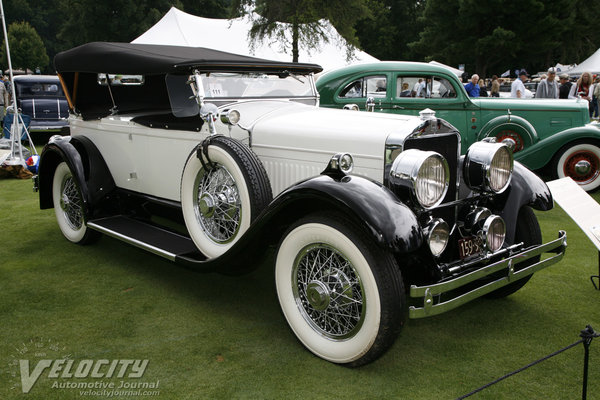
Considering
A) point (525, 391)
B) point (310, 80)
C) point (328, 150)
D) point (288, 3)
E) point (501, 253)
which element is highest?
point (288, 3)

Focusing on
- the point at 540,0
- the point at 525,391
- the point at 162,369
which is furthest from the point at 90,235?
the point at 540,0

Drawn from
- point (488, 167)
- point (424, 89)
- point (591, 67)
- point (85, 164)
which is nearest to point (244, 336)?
point (488, 167)

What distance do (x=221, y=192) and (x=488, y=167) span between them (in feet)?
5.85

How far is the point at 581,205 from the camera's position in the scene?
3594 millimetres

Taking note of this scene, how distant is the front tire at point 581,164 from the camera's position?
732 cm

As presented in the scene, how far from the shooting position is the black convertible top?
3742 millimetres

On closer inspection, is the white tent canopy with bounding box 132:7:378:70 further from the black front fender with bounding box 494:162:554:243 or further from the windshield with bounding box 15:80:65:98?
the black front fender with bounding box 494:162:554:243

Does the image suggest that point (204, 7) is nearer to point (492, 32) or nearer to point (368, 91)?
point (492, 32)

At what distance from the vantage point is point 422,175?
2.79 metres

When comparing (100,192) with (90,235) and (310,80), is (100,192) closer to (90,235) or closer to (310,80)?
(90,235)

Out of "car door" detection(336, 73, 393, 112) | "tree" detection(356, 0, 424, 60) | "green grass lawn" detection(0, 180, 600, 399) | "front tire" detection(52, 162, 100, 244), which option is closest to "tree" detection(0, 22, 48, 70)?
"tree" detection(356, 0, 424, 60)

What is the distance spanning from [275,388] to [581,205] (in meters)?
2.55

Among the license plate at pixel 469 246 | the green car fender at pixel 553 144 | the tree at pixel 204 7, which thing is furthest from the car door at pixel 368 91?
the tree at pixel 204 7

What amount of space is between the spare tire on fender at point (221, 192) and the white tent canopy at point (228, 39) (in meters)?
14.1
